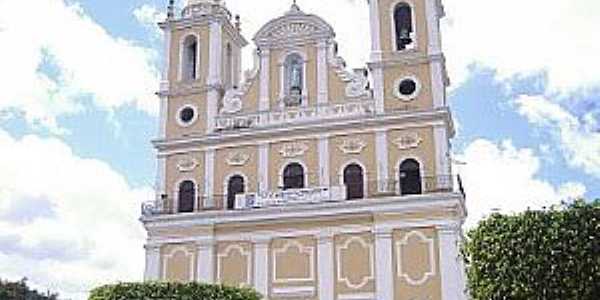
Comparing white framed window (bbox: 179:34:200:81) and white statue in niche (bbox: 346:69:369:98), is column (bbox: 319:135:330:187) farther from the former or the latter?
white framed window (bbox: 179:34:200:81)

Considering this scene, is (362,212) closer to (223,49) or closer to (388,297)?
(388,297)

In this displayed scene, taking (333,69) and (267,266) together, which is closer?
(267,266)

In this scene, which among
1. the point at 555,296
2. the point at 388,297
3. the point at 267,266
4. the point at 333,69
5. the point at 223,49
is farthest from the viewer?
the point at 223,49

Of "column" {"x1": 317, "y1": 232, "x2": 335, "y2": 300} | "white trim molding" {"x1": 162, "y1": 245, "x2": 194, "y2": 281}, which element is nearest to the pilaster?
"column" {"x1": 317, "y1": 232, "x2": 335, "y2": 300}

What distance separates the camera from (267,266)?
94.2 feet

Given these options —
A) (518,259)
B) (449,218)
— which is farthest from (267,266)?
(518,259)

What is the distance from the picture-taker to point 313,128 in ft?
97.9

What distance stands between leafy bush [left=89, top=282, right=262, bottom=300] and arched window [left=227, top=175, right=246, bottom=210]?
11.0 meters

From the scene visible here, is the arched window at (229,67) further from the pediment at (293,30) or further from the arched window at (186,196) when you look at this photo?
the arched window at (186,196)

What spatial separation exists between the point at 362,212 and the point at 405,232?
1648 mm

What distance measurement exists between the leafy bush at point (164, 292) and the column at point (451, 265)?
31.4ft

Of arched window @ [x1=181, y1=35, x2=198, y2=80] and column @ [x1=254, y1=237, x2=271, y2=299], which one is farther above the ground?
arched window @ [x1=181, y1=35, x2=198, y2=80]

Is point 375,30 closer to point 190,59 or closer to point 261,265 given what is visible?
point 190,59

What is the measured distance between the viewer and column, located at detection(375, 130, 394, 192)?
92.9 feet
